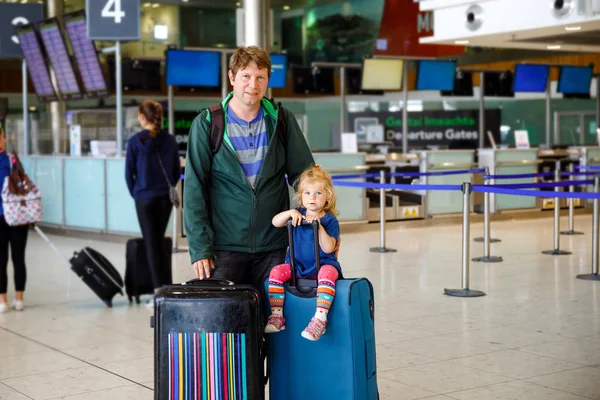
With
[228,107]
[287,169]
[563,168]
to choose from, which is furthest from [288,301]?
[563,168]

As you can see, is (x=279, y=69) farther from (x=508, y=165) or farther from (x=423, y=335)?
(x=423, y=335)

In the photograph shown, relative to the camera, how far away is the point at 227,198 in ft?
12.0

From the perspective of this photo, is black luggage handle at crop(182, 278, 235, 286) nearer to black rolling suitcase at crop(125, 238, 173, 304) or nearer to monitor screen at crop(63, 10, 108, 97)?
black rolling suitcase at crop(125, 238, 173, 304)

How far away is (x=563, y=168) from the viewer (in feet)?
52.7

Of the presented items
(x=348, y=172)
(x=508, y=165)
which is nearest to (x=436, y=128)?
(x=508, y=165)

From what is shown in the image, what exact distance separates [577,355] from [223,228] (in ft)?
8.91

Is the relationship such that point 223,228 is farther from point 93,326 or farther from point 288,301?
point 93,326

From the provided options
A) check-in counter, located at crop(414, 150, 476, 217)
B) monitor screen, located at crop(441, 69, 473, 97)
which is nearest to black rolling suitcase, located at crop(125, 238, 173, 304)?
check-in counter, located at crop(414, 150, 476, 217)

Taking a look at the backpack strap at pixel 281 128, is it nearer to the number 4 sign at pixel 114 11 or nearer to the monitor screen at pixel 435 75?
the number 4 sign at pixel 114 11

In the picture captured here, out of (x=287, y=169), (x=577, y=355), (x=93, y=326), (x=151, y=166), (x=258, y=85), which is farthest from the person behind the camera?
(x=151, y=166)

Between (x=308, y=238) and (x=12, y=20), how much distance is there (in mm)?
11910

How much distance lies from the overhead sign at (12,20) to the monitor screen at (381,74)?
5083 millimetres

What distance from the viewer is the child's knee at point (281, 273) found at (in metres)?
3.57

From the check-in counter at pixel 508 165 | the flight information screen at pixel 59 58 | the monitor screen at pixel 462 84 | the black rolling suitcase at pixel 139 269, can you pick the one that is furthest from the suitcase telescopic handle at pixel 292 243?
the monitor screen at pixel 462 84
